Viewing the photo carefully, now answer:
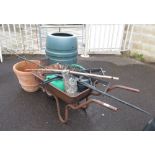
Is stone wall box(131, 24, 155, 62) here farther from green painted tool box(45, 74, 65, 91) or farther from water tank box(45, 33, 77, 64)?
green painted tool box(45, 74, 65, 91)

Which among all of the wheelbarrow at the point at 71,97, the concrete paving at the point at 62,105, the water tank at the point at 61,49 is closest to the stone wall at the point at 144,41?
the concrete paving at the point at 62,105

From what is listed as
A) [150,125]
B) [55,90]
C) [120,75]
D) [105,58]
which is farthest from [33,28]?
[150,125]

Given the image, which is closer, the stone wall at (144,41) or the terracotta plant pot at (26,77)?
the terracotta plant pot at (26,77)

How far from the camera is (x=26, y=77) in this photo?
231 cm

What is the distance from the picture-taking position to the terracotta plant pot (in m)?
2.29

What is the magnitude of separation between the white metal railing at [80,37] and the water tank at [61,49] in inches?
62.7

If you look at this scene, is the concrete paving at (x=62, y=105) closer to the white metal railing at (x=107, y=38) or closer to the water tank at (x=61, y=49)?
the water tank at (x=61, y=49)

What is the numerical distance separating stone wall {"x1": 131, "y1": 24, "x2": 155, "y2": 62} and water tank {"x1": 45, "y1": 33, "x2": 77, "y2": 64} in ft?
6.81

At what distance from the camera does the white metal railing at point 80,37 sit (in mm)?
3750

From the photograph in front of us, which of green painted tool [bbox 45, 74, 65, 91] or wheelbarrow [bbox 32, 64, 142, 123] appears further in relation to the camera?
green painted tool [bbox 45, 74, 65, 91]

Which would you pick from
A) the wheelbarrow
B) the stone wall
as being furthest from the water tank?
the stone wall

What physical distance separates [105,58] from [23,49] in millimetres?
1813

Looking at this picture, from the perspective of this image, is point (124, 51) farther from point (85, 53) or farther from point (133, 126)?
point (133, 126)

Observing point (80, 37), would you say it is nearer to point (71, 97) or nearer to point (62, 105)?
point (62, 105)
